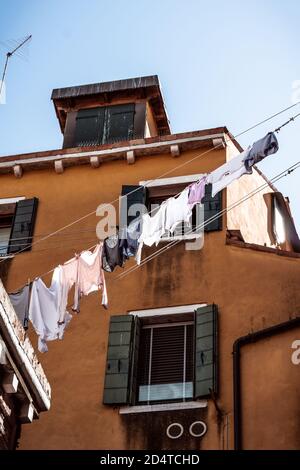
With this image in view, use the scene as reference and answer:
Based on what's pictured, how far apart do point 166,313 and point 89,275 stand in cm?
175

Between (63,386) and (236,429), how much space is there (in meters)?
3.04

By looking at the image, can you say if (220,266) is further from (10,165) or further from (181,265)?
(10,165)

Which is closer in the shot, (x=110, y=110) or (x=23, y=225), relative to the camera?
(x=23, y=225)

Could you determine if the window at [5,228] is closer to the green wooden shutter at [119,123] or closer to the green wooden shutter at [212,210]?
the green wooden shutter at [119,123]

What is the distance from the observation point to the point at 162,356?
51.8ft

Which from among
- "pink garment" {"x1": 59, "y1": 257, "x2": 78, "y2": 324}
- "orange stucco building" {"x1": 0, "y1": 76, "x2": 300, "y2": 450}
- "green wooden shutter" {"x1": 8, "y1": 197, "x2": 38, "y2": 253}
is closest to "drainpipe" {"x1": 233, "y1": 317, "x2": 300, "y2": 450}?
"orange stucco building" {"x1": 0, "y1": 76, "x2": 300, "y2": 450}

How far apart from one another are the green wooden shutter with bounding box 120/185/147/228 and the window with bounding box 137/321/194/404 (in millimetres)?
2365

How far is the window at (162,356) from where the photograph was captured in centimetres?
1509

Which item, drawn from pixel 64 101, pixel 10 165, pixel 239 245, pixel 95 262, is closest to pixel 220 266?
pixel 239 245

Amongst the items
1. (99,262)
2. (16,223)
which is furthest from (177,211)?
(16,223)

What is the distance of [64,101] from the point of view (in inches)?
834

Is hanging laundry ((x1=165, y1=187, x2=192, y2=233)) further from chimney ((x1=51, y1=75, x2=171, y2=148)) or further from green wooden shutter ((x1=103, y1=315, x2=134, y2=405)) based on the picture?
chimney ((x1=51, y1=75, x2=171, y2=148))

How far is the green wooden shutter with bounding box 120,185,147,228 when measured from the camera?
693 inches

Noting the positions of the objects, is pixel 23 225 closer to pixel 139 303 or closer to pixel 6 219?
pixel 6 219
